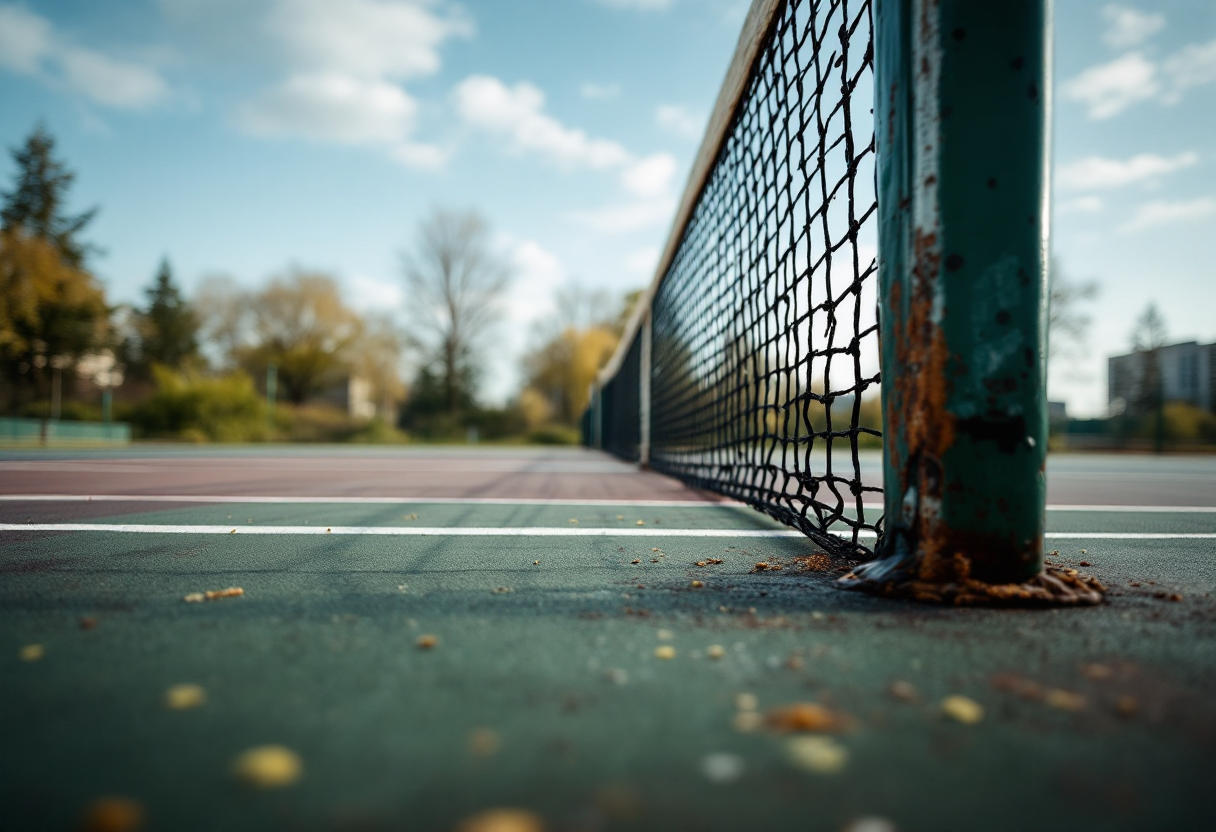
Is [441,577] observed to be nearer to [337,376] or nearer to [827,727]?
[827,727]

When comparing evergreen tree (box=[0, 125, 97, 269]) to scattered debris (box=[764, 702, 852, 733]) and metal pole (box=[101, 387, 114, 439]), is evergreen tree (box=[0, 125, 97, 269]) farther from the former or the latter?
scattered debris (box=[764, 702, 852, 733])

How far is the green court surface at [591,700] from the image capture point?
56cm

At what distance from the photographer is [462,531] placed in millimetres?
2092

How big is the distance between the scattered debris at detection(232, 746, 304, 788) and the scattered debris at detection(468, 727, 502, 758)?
0.17 metres

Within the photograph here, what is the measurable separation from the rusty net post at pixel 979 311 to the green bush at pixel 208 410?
96.3 feet

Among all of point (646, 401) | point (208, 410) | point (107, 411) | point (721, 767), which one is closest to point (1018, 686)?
point (721, 767)

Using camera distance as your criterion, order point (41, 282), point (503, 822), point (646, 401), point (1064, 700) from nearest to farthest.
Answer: point (503, 822) → point (1064, 700) → point (646, 401) → point (41, 282)

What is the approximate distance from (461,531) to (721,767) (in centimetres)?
160

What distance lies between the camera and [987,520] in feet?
3.84

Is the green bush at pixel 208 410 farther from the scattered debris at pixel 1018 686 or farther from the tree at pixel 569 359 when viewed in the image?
the scattered debris at pixel 1018 686

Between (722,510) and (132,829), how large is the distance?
2567 millimetres

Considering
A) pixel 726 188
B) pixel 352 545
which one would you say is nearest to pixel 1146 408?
pixel 726 188

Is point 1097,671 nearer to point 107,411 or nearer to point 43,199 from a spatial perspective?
point 107,411

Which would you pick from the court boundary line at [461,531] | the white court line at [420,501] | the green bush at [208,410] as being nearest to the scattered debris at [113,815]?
the court boundary line at [461,531]
